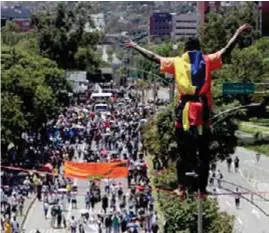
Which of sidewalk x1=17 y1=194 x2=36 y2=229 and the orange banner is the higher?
the orange banner

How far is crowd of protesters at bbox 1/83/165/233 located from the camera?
112ft

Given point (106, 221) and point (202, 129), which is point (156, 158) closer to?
point (106, 221)

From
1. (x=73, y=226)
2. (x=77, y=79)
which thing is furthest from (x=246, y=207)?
(x=77, y=79)

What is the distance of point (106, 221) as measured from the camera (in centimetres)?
3372

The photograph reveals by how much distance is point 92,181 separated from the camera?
33219 millimetres

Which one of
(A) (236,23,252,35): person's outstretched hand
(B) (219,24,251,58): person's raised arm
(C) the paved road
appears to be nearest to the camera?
(B) (219,24,251,58): person's raised arm

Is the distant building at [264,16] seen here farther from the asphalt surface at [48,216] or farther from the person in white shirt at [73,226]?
the person in white shirt at [73,226]

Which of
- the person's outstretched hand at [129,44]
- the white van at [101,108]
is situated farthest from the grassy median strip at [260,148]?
the person's outstretched hand at [129,44]

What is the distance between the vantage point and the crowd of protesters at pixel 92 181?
34000mm

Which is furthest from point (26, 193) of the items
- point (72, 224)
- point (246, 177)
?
point (246, 177)

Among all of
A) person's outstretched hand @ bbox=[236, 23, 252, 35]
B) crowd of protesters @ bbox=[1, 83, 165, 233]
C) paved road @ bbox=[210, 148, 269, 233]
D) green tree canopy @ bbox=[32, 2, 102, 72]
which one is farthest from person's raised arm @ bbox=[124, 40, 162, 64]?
green tree canopy @ bbox=[32, 2, 102, 72]

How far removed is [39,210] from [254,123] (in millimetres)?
30596

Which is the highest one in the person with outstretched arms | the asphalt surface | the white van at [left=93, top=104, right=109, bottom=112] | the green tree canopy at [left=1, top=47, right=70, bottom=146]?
the person with outstretched arms

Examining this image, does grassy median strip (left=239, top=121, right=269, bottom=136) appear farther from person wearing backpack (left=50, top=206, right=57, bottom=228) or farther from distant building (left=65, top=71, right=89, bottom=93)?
person wearing backpack (left=50, top=206, right=57, bottom=228)
